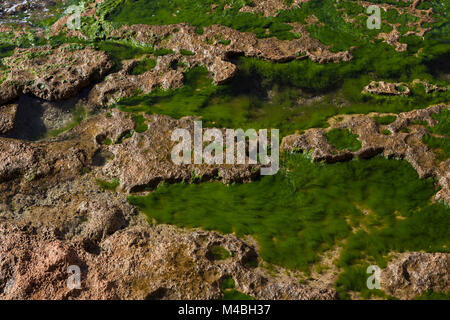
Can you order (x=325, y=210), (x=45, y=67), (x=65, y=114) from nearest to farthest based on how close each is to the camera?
(x=325, y=210) → (x=65, y=114) → (x=45, y=67)

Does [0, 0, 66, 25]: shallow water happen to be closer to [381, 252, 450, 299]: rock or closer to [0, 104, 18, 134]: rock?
Result: [0, 104, 18, 134]: rock

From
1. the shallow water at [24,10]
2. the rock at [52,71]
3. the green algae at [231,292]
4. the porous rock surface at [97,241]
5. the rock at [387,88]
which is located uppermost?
Result: the shallow water at [24,10]

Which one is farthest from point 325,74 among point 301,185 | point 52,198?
point 52,198

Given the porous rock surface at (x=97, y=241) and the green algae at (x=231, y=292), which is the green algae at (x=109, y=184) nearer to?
the porous rock surface at (x=97, y=241)

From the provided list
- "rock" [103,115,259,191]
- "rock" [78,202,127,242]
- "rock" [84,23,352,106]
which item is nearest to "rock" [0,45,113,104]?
"rock" [84,23,352,106]

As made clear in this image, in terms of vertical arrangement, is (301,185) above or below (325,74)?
below

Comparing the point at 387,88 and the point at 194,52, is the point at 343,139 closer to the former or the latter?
the point at 387,88

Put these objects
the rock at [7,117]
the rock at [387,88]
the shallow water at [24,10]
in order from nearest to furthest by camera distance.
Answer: the rock at [7,117]
the rock at [387,88]
the shallow water at [24,10]

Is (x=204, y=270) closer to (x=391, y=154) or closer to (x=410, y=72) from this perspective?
(x=391, y=154)

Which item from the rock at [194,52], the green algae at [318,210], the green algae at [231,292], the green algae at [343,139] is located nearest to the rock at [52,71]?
the rock at [194,52]
